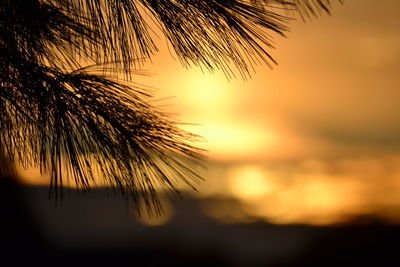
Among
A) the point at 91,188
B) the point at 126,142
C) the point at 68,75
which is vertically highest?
the point at 68,75

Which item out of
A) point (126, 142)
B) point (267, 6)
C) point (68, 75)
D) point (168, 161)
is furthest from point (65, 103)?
point (267, 6)

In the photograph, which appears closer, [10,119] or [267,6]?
[267,6]

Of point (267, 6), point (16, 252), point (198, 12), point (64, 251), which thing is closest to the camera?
point (267, 6)

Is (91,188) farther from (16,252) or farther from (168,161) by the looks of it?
→ (16,252)

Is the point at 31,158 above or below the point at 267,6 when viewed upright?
below

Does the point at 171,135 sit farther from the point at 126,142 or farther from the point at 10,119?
the point at 10,119

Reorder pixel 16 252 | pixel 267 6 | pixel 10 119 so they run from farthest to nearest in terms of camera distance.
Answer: pixel 16 252, pixel 10 119, pixel 267 6

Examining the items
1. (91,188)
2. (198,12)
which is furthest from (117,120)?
(198,12)

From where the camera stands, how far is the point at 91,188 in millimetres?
1227

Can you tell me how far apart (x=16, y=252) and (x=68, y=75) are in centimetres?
398

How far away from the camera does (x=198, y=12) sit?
1.16 m

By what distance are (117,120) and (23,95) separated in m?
0.21

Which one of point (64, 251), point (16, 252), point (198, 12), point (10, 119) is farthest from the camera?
point (64, 251)

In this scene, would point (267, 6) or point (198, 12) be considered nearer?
point (267, 6)
